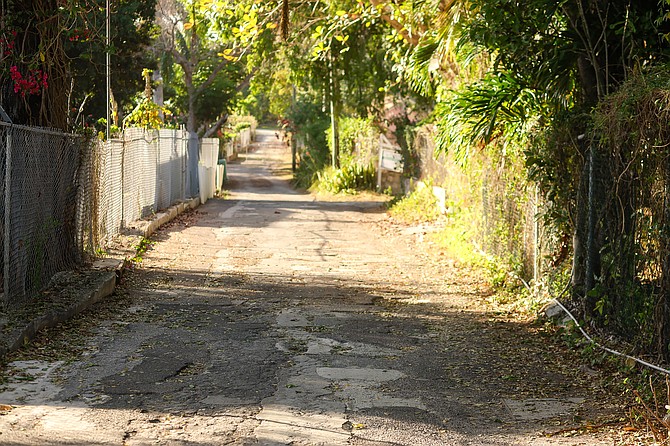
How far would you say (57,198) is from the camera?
10.3 metres

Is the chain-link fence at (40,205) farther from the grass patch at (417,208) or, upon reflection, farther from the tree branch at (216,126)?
the tree branch at (216,126)

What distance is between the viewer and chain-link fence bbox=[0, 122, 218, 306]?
832 centimetres

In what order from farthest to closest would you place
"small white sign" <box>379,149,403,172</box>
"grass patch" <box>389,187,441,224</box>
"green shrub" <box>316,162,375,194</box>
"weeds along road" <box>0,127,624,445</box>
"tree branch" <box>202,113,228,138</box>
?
"tree branch" <box>202,113,228,138</box> < "green shrub" <box>316,162,375,194</box> < "small white sign" <box>379,149,403,172</box> < "grass patch" <box>389,187,441,224</box> < "weeds along road" <box>0,127,624,445</box>

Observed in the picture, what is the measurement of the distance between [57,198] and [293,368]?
4.45 meters

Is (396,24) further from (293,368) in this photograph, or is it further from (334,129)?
(334,129)

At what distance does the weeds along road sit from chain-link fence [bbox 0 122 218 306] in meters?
0.76

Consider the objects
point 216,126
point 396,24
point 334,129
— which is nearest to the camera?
point 396,24

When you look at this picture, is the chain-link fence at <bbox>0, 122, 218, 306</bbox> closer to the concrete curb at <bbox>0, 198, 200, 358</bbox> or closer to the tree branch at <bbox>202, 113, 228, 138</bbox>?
the concrete curb at <bbox>0, 198, 200, 358</bbox>

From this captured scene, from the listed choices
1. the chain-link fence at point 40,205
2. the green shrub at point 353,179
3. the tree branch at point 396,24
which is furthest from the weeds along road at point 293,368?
the green shrub at point 353,179

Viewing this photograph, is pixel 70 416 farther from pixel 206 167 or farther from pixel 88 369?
pixel 206 167

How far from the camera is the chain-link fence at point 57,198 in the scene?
832 centimetres

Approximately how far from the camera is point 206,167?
26656mm

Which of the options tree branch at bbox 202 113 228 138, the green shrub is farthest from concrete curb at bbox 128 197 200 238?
tree branch at bbox 202 113 228 138

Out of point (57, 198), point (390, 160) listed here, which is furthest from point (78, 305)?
point (390, 160)
